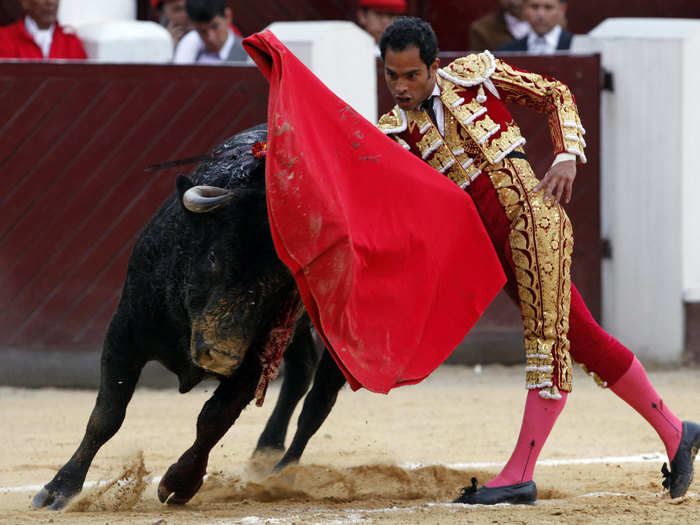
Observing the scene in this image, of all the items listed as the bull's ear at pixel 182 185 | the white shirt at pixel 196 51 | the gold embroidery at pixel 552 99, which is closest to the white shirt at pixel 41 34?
the white shirt at pixel 196 51

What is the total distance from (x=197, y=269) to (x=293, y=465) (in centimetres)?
91

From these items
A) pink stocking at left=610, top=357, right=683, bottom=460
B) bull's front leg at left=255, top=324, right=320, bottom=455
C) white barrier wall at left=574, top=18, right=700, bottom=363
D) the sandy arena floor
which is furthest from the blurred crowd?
pink stocking at left=610, top=357, right=683, bottom=460

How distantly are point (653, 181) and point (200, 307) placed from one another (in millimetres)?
3784

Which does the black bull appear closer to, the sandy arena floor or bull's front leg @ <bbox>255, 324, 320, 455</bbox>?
the sandy arena floor

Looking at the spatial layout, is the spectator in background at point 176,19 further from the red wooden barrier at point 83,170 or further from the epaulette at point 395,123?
the epaulette at point 395,123

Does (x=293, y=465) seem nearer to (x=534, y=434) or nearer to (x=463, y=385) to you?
(x=534, y=434)

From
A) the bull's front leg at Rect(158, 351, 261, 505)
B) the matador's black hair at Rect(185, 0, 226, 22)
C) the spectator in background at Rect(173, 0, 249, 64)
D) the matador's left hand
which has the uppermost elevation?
the matador's left hand

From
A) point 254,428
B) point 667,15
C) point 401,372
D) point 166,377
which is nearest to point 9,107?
point 166,377

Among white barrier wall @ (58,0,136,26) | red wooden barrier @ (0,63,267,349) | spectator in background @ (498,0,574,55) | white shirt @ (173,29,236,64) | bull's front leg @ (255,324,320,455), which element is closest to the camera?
bull's front leg @ (255,324,320,455)

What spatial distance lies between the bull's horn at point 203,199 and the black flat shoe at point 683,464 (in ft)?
5.08

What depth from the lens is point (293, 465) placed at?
13.7 feet

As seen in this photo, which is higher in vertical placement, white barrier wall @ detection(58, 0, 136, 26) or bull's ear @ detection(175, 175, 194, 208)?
bull's ear @ detection(175, 175, 194, 208)

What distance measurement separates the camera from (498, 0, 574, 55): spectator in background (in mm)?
7102

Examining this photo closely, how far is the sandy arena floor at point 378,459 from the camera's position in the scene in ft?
11.6
